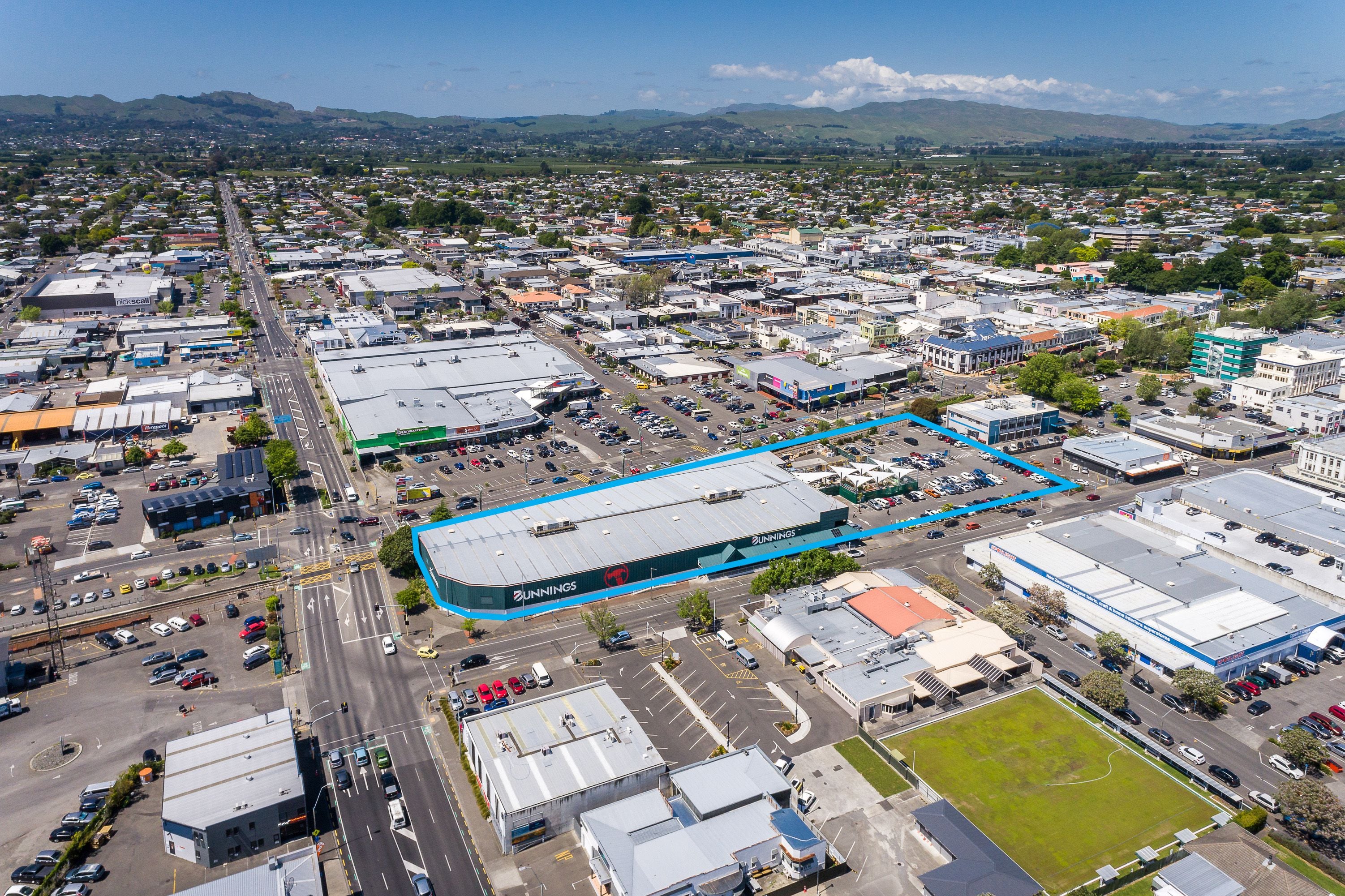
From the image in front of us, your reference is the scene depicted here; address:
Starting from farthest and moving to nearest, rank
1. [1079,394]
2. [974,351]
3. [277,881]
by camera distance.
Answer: [974,351] < [1079,394] < [277,881]

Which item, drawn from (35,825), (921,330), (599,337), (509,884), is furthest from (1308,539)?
(599,337)

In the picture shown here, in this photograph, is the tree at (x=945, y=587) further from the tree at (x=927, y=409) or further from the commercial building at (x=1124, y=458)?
the tree at (x=927, y=409)

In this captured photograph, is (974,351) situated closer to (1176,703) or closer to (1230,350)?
(1230,350)

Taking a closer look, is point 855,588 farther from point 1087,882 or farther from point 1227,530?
point 1227,530

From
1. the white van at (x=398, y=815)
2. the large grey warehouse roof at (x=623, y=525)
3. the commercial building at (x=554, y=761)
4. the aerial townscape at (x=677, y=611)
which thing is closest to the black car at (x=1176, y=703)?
the aerial townscape at (x=677, y=611)

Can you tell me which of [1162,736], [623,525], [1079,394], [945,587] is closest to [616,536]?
[623,525]

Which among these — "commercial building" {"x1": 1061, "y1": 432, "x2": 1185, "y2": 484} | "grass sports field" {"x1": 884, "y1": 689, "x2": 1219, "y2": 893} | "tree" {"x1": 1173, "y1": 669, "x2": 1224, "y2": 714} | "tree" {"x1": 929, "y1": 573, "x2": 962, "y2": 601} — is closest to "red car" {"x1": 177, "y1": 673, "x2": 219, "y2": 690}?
"grass sports field" {"x1": 884, "y1": 689, "x2": 1219, "y2": 893}
